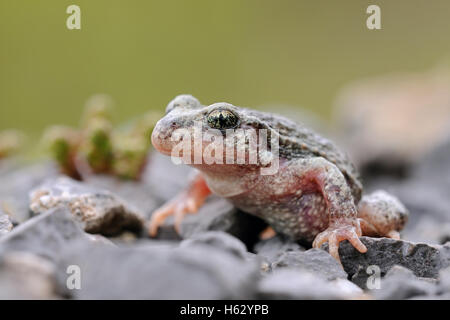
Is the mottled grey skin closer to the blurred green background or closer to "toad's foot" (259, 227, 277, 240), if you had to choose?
"toad's foot" (259, 227, 277, 240)

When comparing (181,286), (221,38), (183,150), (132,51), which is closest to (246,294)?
(181,286)

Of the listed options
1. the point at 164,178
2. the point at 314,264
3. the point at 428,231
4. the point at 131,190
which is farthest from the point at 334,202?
the point at 164,178

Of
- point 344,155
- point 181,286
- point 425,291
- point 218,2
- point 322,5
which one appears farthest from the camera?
point 322,5

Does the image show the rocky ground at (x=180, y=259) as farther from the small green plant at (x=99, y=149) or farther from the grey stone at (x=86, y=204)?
the small green plant at (x=99, y=149)

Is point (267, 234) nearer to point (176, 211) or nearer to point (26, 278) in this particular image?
point (176, 211)

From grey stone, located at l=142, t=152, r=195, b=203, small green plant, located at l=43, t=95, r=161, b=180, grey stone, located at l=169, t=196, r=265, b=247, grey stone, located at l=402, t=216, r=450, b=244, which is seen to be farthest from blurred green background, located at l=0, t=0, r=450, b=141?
grey stone, located at l=402, t=216, r=450, b=244

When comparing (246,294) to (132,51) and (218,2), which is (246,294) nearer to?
(132,51)
